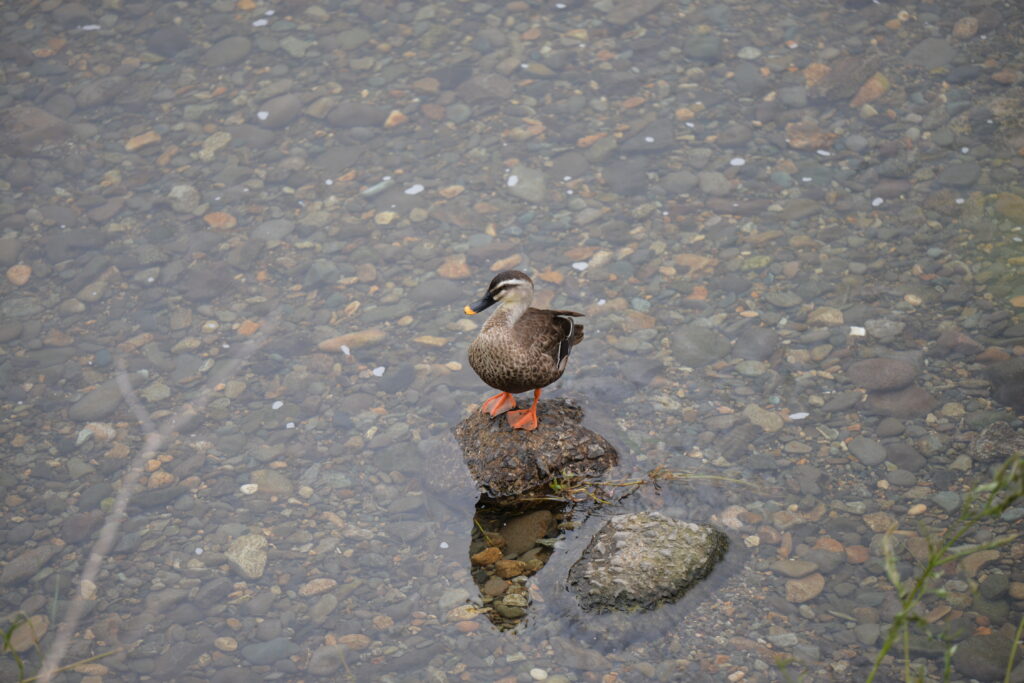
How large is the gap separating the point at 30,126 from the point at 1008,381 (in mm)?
9167

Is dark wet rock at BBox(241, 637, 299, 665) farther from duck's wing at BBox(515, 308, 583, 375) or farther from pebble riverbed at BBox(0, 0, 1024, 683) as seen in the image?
duck's wing at BBox(515, 308, 583, 375)

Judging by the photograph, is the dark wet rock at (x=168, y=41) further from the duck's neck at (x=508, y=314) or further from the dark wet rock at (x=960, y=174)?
the dark wet rock at (x=960, y=174)

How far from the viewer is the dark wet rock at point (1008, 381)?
5996 millimetres

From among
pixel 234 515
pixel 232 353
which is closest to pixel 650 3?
pixel 232 353

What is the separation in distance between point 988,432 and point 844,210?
253 centimetres

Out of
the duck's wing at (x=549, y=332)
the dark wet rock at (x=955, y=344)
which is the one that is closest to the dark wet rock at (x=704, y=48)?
the dark wet rock at (x=955, y=344)

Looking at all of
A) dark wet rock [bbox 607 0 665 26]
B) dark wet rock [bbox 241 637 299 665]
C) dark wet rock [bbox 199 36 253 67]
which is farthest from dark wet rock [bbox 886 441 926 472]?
dark wet rock [bbox 199 36 253 67]

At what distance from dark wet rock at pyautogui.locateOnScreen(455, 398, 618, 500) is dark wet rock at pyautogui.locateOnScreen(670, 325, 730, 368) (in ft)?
4.22

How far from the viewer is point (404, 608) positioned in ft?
17.4

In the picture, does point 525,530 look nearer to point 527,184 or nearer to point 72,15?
point 527,184

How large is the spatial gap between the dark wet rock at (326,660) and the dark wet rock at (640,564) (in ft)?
4.55

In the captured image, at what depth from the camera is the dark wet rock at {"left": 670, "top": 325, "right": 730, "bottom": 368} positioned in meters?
6.73

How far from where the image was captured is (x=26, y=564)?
569cm

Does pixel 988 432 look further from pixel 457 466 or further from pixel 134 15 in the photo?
pixel 134 15
